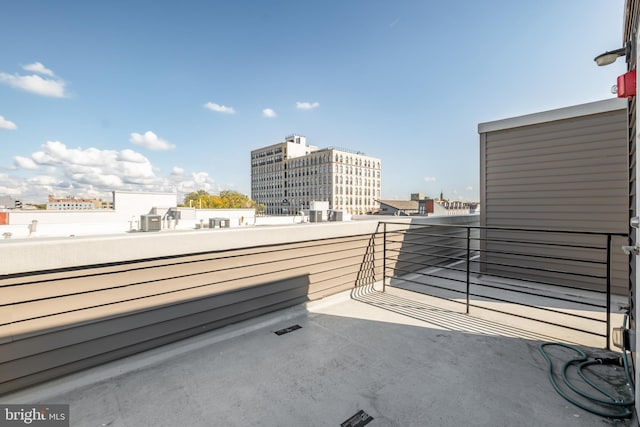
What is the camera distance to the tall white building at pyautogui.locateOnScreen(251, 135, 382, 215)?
53.8 m

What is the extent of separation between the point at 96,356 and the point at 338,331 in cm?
207

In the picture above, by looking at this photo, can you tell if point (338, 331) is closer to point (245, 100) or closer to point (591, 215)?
point (591, 215)

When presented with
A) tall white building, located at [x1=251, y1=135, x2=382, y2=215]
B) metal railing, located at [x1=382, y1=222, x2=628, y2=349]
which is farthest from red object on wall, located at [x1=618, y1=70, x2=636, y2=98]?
tall white building, located at [x1=251, y1=135, x2=382, y2=215]

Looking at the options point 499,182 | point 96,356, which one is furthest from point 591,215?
point 96,356

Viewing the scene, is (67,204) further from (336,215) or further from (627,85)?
(627,85)

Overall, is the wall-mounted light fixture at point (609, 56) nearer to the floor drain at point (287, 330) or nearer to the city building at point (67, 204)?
the floor drain at point (287, 330)

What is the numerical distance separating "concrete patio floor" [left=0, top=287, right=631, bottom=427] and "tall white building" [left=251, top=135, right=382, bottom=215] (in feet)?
155

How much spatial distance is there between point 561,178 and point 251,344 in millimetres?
5327

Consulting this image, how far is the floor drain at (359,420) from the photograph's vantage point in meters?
1.49

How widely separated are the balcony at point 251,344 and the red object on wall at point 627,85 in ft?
3.70

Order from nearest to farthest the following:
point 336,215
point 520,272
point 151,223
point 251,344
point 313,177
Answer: point 251,344
point 520,272
point 151,223
point 336,215
point 313,177

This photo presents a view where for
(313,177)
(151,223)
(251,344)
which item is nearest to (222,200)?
(313,177)

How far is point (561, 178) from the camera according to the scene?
428cm

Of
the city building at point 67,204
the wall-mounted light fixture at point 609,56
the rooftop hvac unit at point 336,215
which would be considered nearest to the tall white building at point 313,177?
the city building at point 67,204
